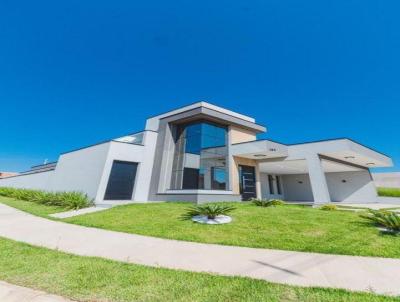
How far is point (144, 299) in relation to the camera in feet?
12.4

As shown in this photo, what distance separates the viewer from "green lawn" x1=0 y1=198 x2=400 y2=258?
660 cm

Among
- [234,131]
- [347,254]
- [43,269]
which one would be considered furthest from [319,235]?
[234,131]

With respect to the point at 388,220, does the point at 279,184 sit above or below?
above

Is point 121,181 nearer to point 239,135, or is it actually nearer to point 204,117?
point 204,117

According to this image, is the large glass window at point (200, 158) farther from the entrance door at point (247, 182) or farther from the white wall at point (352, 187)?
the white wall at point (352, 187)

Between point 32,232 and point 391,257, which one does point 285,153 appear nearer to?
point 391,257

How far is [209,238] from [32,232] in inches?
286

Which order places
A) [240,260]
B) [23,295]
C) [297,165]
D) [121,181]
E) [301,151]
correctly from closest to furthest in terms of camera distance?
[23,295] < [240,260] < [121,181] < [301,151] < [297,165]

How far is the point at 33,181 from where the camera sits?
85.3 feet

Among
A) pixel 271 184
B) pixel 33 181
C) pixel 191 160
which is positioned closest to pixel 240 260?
pixel 191 160

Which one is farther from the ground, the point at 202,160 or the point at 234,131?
the point at 234,131

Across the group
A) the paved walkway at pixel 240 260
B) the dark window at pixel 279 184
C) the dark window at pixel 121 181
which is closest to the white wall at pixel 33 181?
the dark window at pixel 121 181

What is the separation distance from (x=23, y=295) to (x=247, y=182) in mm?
18327

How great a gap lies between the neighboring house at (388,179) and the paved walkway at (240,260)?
36.5 meters
